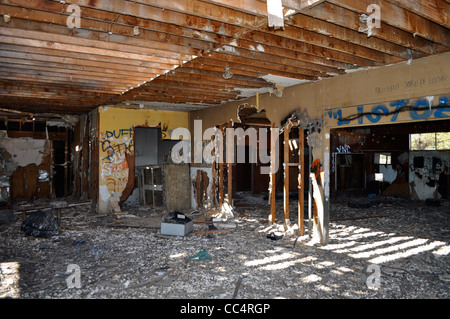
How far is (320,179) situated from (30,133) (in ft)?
34.4

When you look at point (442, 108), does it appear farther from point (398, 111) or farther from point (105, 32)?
point (105, 32)

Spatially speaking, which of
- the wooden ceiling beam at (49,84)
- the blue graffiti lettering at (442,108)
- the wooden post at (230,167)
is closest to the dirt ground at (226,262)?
the wooden post at (230,167)

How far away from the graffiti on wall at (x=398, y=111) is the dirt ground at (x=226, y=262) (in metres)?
2.31

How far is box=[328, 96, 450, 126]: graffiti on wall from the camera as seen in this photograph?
14.8ft

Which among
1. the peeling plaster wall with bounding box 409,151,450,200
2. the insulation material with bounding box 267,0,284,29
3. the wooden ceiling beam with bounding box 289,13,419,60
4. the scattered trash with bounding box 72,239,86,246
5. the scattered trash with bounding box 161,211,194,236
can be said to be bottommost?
the scattered trash with bounding box 72,239,86,246

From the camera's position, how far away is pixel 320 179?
6012mm

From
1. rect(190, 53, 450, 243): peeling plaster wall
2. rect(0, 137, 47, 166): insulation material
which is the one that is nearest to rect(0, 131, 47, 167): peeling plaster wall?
rect(0, 137, 47, 166): insulation material

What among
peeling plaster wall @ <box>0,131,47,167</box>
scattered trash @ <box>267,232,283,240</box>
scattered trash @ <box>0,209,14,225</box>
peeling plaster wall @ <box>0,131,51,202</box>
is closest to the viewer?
scattered trash @ <box>267,232,283,240</box>

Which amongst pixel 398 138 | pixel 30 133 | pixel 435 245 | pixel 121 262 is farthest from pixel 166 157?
pixel 398 138

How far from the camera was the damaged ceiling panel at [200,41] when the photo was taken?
3242 mm

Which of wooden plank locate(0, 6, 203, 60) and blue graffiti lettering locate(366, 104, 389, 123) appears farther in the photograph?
blue graffiti lettering locate(366, 104, 389, 123)

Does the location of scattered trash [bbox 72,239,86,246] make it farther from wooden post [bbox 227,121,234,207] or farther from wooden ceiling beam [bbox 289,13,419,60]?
wooden ceiling beam [bbox 289,13,419,60]

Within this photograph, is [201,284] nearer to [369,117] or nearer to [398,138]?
[369,117]

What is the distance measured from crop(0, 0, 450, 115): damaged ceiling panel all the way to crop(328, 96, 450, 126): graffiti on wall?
687 mm
